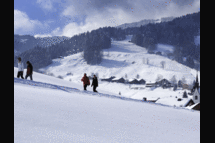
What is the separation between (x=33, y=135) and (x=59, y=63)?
152180mm

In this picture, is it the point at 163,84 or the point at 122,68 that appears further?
the point at 122,68

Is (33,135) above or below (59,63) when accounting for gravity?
below

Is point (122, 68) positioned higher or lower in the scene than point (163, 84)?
higher

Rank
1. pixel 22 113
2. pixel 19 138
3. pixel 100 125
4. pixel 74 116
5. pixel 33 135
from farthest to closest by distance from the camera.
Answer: pixel 74 116 < pixel 100 125 < pixel 22 113 < pixel 33 135 < pixel 19 138

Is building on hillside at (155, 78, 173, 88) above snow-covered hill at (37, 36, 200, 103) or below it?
below

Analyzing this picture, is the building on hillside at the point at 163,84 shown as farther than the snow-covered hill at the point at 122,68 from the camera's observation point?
No

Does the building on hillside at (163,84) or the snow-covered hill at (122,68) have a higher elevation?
the snow-covered hill at (122,68)

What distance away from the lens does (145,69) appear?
134 m

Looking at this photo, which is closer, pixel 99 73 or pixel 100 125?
pixel 100 125

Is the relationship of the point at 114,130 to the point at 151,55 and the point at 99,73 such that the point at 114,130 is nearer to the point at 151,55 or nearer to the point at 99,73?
the point at 99,73

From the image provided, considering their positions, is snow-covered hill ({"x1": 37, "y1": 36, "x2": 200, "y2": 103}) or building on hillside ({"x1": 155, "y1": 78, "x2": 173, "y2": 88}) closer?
building on hillside ({"x1": 155, "y1": 78, "x2": 173, "y2": 88})
